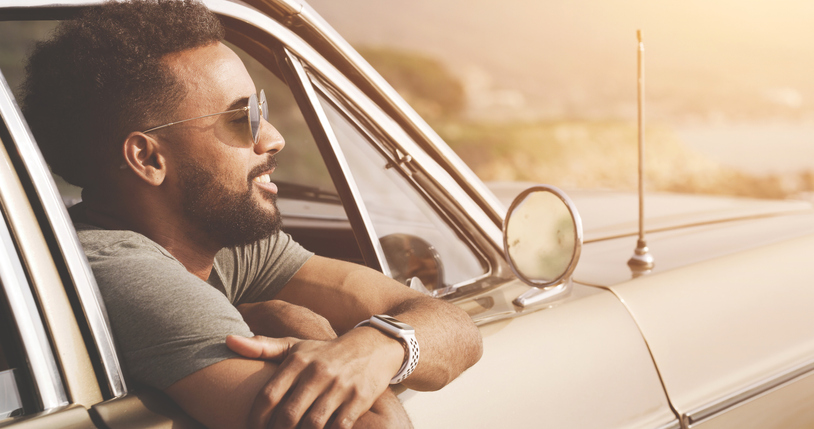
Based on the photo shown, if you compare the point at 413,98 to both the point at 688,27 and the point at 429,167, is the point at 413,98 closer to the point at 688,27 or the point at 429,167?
the point at 688,27

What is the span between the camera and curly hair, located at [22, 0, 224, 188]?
1.66m

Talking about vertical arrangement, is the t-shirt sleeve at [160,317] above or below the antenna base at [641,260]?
above

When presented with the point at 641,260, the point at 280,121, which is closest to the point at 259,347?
the point at 641,260

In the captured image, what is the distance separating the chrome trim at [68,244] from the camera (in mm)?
1283

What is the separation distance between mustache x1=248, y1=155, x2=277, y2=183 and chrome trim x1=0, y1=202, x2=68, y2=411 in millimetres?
654

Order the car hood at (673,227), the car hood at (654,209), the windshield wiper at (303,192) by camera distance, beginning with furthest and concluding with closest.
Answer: the car hood at (654,209), the windshield wiper at (303,192), the car hood at (673,227)

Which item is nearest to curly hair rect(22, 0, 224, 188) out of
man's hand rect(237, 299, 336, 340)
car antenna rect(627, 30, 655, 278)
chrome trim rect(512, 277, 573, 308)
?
man's hand rect(237, 299, 336, 340)

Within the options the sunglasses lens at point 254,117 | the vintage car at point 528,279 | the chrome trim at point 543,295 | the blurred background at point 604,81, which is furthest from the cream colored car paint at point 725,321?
the blurred background at point 604,81

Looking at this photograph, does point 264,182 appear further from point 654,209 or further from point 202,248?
point 654,209

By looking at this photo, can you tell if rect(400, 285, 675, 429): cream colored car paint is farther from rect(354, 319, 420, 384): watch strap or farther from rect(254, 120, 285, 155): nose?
rect(254, 120, 285, 155): nose

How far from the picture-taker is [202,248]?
1793 mm

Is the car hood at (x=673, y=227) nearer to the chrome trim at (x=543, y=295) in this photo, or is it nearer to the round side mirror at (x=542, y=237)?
the chrome trim at (x=543, y=295)

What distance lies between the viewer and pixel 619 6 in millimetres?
21484

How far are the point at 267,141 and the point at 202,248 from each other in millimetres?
303
